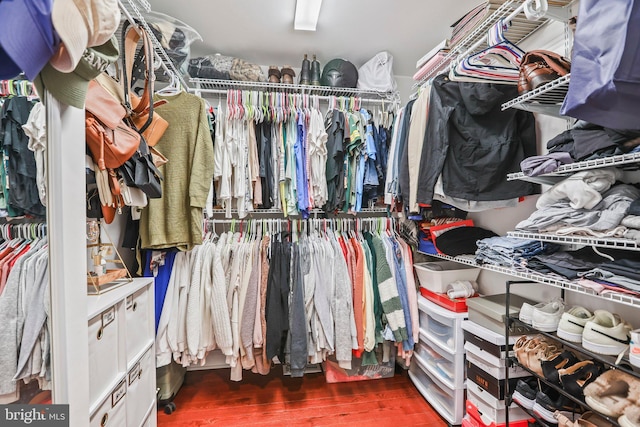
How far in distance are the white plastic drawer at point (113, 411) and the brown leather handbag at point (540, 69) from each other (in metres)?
2.02

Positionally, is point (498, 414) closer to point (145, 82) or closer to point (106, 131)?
point (106, 131)

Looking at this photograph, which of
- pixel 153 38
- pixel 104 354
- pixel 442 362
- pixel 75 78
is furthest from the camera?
pixel 442 362

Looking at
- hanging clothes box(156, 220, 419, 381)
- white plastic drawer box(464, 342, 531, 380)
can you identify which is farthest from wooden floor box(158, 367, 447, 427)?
white plastic drawer box(464, 342, 531, 380)

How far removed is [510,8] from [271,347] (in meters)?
2.21

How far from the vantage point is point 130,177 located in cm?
110

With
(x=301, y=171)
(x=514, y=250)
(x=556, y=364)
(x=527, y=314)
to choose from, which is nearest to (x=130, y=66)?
(x=301, y=171)

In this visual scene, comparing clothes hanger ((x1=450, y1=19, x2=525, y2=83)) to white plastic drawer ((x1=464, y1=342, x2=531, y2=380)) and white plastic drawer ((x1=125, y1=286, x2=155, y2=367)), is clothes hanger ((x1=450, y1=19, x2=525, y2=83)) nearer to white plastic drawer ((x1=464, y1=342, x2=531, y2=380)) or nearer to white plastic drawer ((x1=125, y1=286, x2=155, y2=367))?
white plastic drawer ((x1=464, y1=342, x2=531, y2=380))

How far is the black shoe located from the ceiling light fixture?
7.38 feet

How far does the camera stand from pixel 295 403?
1.94 meters

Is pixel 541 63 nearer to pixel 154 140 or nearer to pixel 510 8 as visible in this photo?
pixel 510 8

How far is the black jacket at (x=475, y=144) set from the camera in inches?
60.9

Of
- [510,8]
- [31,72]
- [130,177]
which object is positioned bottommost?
[130,177]

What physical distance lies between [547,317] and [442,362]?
2.78 feet

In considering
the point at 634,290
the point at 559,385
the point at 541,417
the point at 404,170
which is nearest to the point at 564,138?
the point at 634,290
